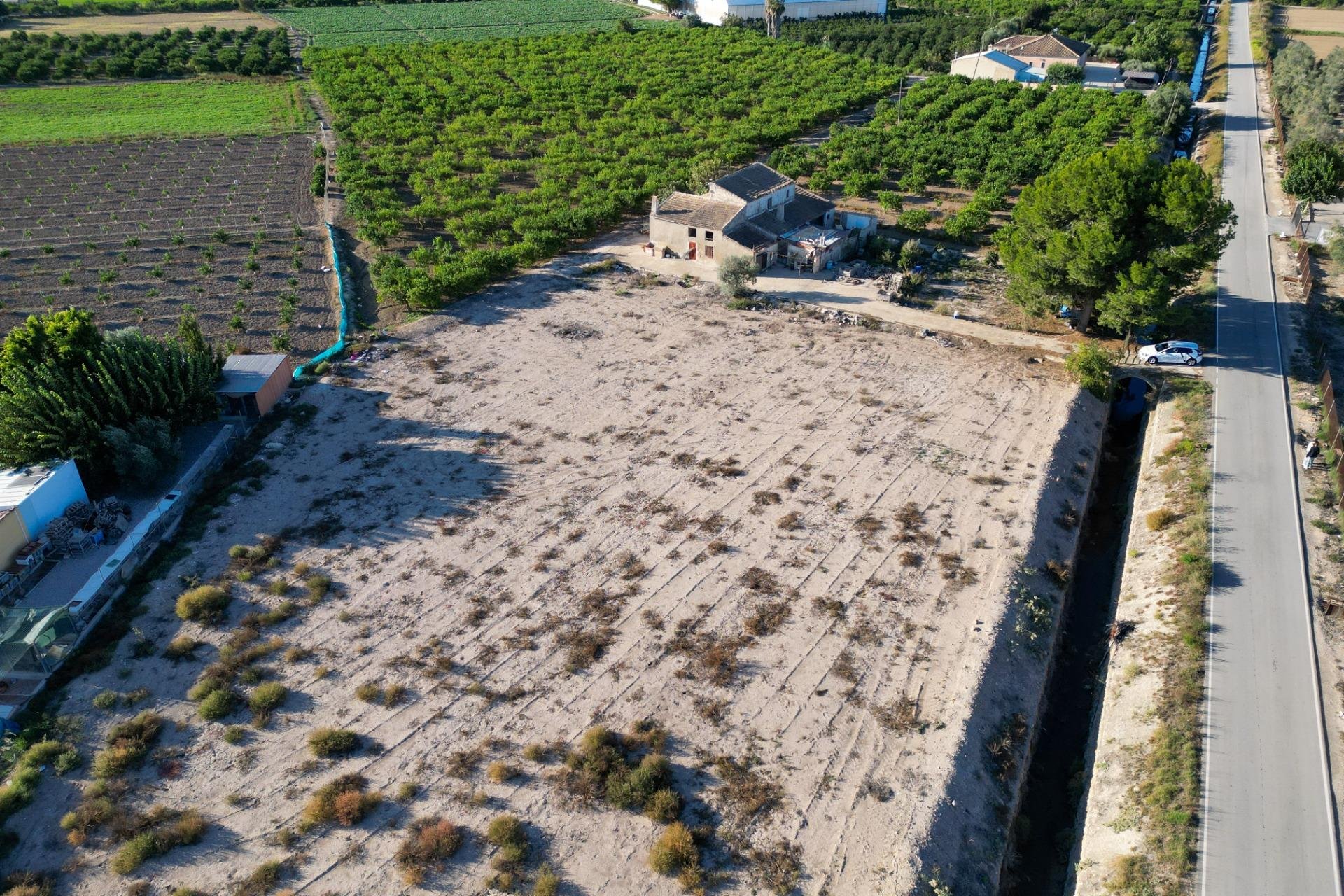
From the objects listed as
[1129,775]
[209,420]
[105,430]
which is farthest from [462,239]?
[1129,775]

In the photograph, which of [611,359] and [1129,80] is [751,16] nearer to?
[1129,80]

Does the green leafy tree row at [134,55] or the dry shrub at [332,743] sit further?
the green leafy tree row at [134,55]

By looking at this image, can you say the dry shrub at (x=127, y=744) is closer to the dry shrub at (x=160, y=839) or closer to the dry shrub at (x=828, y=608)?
the dry shrub at (x=160, y=839)

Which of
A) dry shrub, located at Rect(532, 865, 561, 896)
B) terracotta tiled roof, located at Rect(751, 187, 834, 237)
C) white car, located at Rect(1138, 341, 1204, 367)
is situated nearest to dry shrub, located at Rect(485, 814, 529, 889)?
dry shrub, located at Rect(532, 865, 561, 896)

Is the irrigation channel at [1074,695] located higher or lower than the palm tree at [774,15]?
lower

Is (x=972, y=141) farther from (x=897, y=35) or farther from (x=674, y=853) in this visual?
(x=674, y=853)

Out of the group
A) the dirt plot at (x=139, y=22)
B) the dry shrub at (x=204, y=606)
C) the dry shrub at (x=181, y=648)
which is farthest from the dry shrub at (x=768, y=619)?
the dirt plot at (x=139, y=22)
